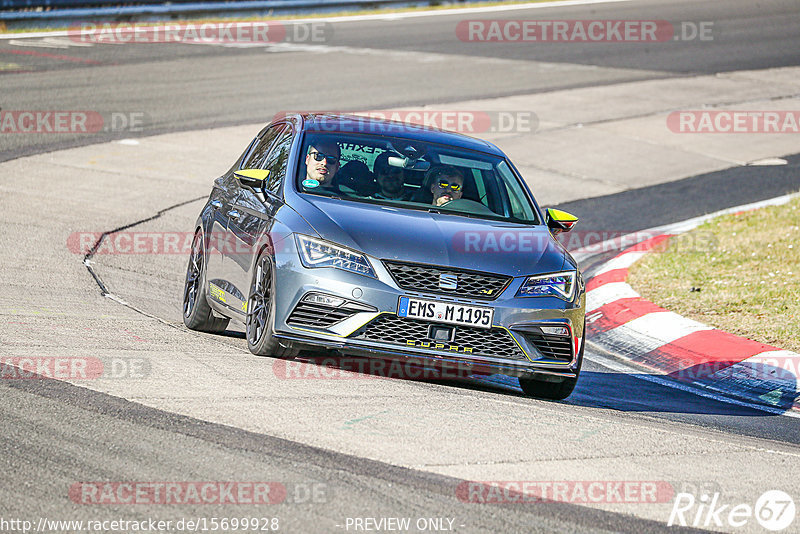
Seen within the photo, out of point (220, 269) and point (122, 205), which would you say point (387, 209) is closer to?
point (220, 269)

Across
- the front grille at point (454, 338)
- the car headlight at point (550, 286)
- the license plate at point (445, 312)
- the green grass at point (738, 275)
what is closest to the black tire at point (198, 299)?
the front grille at point (454, 338)

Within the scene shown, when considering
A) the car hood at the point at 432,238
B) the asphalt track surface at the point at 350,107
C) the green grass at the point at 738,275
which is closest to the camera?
the asphalt track surface at the point at 350,107

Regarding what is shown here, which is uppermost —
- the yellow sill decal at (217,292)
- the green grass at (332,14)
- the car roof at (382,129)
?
the green grass at (332,14)

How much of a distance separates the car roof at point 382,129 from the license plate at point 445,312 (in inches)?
77.6

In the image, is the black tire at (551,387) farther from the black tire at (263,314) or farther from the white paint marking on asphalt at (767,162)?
the white paint marking on asphalt at (767,162)

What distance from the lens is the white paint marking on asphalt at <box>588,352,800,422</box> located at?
8.20 m

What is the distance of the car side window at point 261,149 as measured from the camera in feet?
29.8

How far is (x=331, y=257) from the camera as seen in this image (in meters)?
7.12

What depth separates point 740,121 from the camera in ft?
70.3

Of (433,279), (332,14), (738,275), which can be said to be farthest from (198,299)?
(332,14)

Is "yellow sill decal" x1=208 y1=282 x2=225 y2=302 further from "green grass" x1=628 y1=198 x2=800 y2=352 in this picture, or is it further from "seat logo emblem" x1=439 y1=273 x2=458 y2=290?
"green grass" x1=628 y1=198 x2=800 y2=352

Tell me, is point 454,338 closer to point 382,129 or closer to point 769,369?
point 382,129

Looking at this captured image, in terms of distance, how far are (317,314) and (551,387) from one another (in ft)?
5.51

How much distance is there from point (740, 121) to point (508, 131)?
4.71 metres
